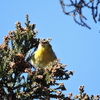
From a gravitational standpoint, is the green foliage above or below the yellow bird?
below

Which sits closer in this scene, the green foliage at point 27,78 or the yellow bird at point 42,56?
the green foliage at point 27,78

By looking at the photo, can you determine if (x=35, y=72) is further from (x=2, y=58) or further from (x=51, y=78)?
(x=2, y=58)

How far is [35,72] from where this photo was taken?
4422 millimetres

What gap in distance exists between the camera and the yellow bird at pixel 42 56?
6.66m

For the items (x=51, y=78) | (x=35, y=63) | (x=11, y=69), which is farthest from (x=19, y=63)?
(x=35, y=63)

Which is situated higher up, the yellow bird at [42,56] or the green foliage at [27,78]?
the yellow bird at [42,56]

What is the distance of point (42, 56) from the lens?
6.85 m

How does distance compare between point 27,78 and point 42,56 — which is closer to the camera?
point 27,78

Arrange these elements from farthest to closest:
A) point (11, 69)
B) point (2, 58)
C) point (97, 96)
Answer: point (97, 96) → point (2, 58) → point (11, 69)

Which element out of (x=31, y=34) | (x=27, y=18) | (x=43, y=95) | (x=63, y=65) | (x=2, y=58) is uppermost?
(x=27, y=18)

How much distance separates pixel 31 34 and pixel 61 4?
165 centimetres

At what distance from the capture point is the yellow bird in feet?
21.9

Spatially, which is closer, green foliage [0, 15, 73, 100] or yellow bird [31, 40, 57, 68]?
green foliage [0, 15, 73, 100]

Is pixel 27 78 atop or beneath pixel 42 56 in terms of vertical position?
beneath
